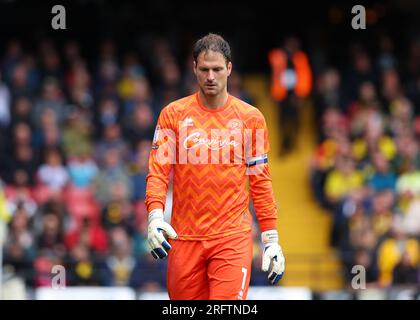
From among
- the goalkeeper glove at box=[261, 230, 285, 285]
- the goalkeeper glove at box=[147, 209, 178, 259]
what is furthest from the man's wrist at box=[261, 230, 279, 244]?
the goalkeeper glove at box=[147, 209, 178, 259]

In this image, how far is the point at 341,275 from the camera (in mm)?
18219

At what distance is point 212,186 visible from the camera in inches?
A: 402

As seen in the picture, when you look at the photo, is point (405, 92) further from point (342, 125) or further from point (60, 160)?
point (60, 160)

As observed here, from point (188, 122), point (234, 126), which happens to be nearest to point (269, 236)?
point (234, 126)

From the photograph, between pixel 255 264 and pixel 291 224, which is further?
pixel 291 224

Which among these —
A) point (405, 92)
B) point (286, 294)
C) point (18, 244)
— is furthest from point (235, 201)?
point (405, 92)

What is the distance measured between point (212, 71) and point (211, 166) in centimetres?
74

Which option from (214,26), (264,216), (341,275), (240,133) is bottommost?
(341,275)

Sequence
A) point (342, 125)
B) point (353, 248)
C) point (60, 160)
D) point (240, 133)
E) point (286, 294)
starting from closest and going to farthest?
1. point (240, 133)
2. point (286, 294)
3. point (353, 248)
4. point (60, 160)
5. point (342, 125)

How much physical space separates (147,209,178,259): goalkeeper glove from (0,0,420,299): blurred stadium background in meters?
4.57

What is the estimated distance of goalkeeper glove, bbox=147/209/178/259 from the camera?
976 centimetres

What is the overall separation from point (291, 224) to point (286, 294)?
643 cm

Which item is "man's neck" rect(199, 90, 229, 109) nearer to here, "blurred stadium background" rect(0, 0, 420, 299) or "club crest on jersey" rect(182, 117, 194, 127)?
"club crest on jersey" rect(182, 117, 194, 127)

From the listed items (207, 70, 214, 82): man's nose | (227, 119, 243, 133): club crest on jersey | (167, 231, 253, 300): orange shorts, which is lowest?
(167, 231, 253, 300): orange shorts
